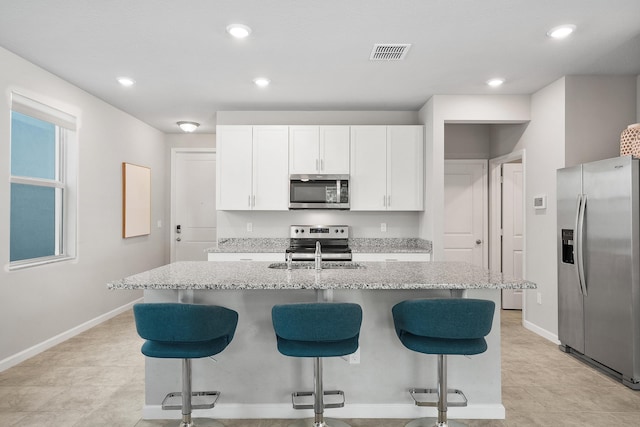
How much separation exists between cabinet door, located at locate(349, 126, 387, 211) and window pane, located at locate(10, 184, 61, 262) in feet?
10.3

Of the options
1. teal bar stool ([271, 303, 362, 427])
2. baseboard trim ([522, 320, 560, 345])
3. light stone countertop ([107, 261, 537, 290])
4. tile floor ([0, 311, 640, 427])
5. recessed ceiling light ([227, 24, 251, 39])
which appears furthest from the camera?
baseboard trim ([522, 320, 560, 345])

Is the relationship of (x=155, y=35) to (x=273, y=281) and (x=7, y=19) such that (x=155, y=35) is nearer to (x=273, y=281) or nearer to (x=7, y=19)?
(x=7, y=19)

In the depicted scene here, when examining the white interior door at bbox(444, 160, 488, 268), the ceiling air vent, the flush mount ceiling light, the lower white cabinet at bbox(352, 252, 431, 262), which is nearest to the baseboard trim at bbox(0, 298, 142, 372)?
the flush mount ceiling light

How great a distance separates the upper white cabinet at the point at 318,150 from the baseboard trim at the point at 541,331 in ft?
8.53

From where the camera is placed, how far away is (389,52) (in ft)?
11.3

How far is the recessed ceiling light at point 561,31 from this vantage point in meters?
2.97

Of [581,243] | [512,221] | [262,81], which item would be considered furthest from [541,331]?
[262,81]

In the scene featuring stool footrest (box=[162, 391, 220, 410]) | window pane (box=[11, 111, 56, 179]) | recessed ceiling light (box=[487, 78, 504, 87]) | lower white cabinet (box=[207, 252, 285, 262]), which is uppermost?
recessed ceiling light (box=[487, 78, 504, 87])

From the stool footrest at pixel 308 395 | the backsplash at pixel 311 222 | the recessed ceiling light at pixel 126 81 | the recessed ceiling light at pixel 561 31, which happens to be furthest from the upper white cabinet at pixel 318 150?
the stool footrest at pixel 308 395

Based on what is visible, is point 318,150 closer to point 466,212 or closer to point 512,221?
point 466,212

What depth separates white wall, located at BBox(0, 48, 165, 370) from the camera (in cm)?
344

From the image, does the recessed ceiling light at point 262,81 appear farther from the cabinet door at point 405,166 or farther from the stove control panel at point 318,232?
the stove control panel at point 318,232

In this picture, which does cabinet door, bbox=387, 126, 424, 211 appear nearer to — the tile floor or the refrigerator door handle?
the refrigerator door handle

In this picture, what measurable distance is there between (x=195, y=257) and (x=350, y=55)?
14.1ft
